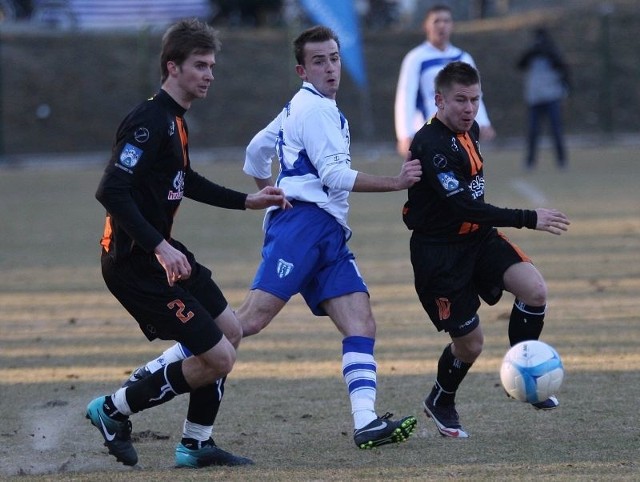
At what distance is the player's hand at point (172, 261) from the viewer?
4.62 meters

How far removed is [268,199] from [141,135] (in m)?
0.71

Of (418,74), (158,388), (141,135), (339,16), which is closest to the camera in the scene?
(141,135)

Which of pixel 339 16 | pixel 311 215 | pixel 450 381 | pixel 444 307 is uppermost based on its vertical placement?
pixel 311 215

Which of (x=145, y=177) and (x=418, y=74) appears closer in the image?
(x=145, y=177)

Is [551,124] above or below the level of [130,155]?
below

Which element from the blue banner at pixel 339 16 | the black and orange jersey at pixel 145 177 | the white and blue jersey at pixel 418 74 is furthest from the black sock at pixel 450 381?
the blue banner at pixel 339 16

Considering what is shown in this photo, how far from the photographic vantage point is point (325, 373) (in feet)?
22.2

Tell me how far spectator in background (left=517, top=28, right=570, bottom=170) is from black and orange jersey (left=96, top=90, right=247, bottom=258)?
14.4m

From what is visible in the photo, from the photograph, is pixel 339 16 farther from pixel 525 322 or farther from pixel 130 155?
pixel 130 155

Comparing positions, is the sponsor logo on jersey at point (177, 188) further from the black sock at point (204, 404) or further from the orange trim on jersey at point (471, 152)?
the orange trim on jersey at point (471, 152)

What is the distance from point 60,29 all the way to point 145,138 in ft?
83.1

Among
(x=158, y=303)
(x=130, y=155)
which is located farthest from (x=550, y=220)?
(x=130, y=155)

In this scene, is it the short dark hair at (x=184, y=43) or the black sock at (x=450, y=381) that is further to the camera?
the black sock at (x=450, y=381)

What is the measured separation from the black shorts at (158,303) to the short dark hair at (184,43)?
31.6 inches
